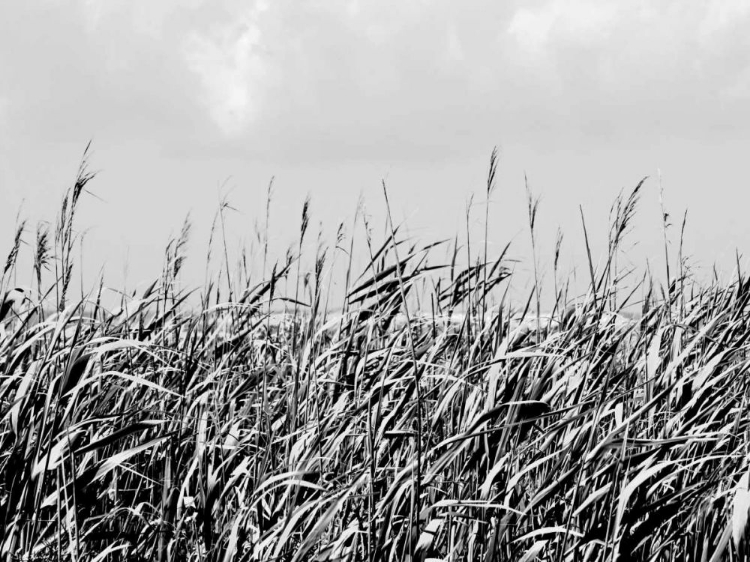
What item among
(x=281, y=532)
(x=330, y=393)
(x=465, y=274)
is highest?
(x=465, y=274)

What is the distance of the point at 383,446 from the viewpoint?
2.73 meters

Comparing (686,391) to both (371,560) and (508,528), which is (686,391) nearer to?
(508,528)

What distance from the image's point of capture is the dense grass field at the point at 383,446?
2082 mm

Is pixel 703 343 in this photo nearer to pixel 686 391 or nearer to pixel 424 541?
pixel 686 391

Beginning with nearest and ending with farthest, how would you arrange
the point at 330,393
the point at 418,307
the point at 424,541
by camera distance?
1. the point at 424,541
2. the point at 330,393
3. the point at 418,307

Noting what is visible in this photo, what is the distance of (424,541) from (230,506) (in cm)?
65

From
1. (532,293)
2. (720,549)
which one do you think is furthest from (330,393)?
(720,549)

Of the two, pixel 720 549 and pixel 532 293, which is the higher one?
pixel 532 293

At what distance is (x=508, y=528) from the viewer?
2.22 metres

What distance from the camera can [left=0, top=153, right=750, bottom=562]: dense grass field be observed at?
2.08 m

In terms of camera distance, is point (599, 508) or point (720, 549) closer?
point (720, 549)

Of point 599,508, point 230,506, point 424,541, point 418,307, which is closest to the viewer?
point 424,541

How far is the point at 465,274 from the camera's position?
130 inches

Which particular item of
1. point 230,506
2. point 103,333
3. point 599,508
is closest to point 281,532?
point 230,506
